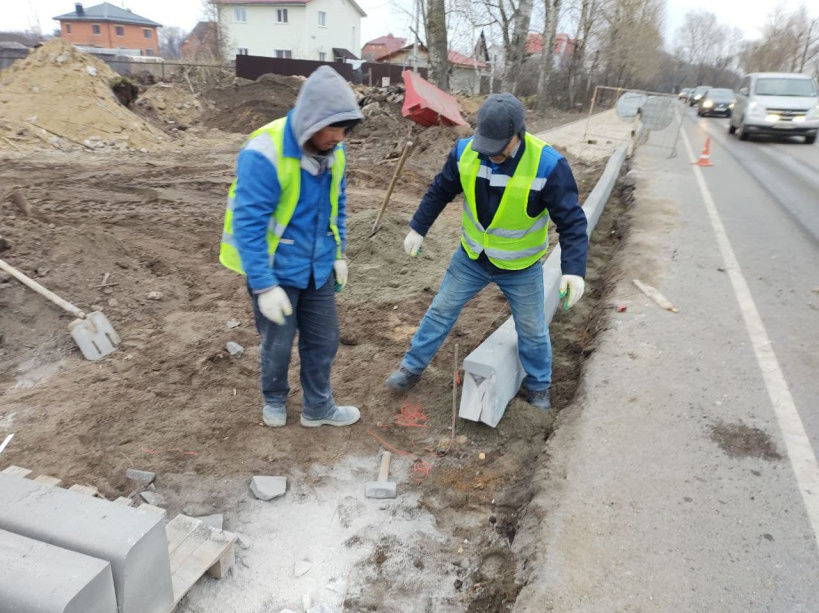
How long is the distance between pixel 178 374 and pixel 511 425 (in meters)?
2.41

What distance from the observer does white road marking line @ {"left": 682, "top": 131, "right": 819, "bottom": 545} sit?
3012 mm

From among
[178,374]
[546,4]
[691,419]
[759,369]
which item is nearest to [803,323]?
[759,369]

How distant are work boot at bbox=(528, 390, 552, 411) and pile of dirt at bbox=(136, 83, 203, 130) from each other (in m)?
16.9

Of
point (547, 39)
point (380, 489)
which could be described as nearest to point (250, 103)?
point (547, 39)

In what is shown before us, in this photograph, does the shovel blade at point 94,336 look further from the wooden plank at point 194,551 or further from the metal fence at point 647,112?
the metal fence at point 647,112

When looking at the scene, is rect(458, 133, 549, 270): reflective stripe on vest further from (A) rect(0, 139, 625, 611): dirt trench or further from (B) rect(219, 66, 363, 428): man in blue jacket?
(A) rect(0, 139, 625, 611): dirt trench

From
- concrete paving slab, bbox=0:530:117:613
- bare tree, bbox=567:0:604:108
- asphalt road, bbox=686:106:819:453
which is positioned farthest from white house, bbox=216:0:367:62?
concrete paving slab, bbox=0:530:117:613

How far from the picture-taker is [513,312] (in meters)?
3.74

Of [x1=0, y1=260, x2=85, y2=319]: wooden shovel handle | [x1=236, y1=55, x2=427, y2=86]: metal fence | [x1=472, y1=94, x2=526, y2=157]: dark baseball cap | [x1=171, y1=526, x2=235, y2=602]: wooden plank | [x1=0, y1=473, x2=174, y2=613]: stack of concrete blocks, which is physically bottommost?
[x1=171, y1=526, x2=235, y2=602]: wooden plank

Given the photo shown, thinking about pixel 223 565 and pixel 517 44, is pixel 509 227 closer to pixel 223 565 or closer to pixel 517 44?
pixel 223 565

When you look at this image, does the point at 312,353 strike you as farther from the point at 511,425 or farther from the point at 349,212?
the point at 349,212

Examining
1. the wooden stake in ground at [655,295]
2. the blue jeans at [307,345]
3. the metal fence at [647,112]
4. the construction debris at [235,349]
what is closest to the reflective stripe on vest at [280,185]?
the blue jeans at [307,345]

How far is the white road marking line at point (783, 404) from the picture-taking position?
3.01 m

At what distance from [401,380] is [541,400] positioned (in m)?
0.94
